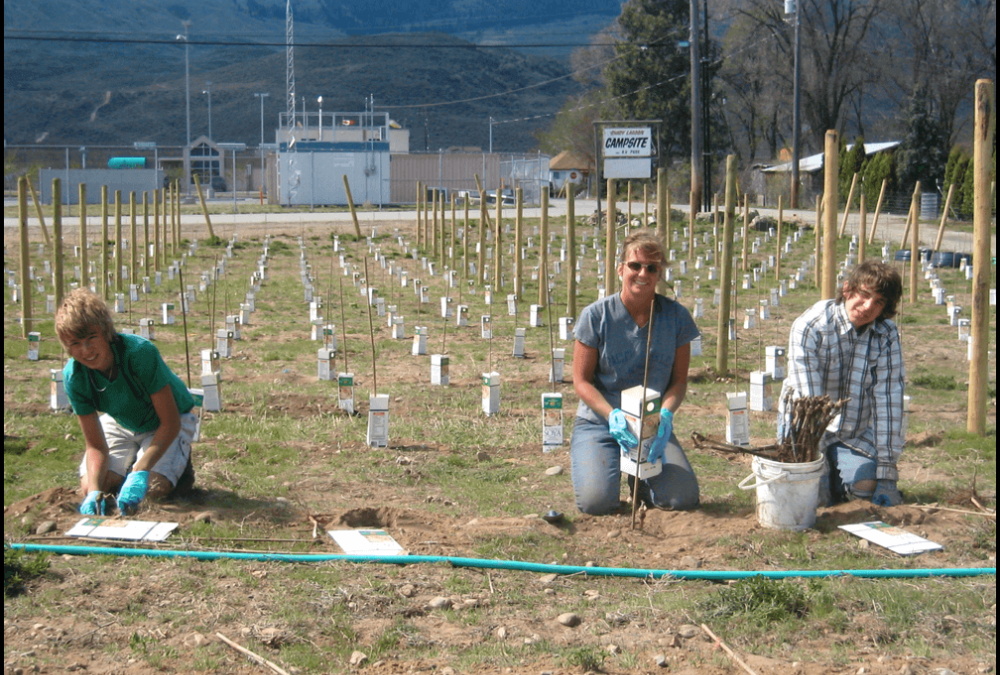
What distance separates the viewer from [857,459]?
4.87m

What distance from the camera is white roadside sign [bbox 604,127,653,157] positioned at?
19.3m

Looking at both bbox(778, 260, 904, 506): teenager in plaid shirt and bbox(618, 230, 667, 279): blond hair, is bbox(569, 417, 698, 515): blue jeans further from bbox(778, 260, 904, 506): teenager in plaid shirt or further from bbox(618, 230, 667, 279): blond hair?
bbox(618, 230, 667, 279): blond hair

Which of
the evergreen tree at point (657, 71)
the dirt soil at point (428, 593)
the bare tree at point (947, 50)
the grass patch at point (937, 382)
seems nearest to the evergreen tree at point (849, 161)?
the evergreen tree at point (657, 71)

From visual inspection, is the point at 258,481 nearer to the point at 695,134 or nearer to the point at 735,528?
the point at 735,528

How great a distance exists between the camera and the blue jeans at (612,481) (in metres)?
4.83

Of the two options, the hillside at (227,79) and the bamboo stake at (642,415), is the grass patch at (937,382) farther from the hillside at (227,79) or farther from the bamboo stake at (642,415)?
the hillside at (227,79)

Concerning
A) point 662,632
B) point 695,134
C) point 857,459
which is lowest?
point 662,632

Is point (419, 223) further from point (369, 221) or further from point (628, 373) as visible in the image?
point (628, 373)

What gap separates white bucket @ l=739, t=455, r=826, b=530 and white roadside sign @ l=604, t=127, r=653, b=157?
49.5ft

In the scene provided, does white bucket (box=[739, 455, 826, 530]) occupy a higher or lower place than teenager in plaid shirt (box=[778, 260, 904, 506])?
lower

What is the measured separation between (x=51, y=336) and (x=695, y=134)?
18.5 meters

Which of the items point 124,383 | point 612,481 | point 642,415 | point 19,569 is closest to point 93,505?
point 124,383

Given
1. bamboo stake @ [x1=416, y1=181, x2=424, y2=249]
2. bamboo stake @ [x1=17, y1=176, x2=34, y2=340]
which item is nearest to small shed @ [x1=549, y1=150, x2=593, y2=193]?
bamboo stake @ [x1=416, y1=181, x2=424, y2=249]

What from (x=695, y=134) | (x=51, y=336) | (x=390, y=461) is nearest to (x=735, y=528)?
(x=390, y=461)
